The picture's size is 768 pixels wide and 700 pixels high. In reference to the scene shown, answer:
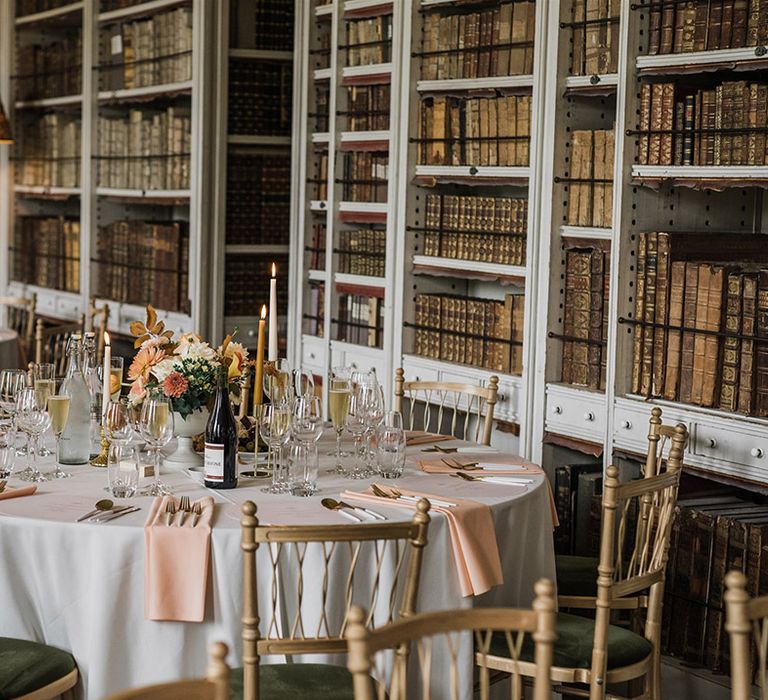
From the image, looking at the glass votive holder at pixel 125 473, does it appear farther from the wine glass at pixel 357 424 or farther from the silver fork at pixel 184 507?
the wine glass at pixel 357 424

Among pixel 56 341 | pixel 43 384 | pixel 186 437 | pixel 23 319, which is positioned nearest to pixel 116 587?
pixel 186 437

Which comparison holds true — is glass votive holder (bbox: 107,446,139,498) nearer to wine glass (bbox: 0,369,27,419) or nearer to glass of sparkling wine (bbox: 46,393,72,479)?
glass of sparkling wine (bbox: 46,393,72,479)

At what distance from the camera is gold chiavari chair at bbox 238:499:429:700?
2305 millimetres

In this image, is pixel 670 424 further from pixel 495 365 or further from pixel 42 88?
pixel 42 88

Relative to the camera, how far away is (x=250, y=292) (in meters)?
5.89

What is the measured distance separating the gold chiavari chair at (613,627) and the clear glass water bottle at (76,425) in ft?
3.92

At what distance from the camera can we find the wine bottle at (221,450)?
295cm

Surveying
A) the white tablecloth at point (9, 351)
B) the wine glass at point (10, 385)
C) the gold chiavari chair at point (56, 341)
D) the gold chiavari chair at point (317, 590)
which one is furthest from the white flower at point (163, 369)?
the white tablecloth at point (9, 351)

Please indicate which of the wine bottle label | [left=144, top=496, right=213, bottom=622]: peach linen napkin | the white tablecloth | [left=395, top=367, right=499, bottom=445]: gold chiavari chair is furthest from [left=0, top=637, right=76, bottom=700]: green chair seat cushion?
the white tablecloth

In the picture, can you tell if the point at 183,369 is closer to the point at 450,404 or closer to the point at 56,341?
the point at 450,404

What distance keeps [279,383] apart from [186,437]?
0.32 m

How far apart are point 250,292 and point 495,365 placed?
183 centimetres

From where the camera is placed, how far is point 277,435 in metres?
3.01

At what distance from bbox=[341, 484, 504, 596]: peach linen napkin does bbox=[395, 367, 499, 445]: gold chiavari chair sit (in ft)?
3.59
